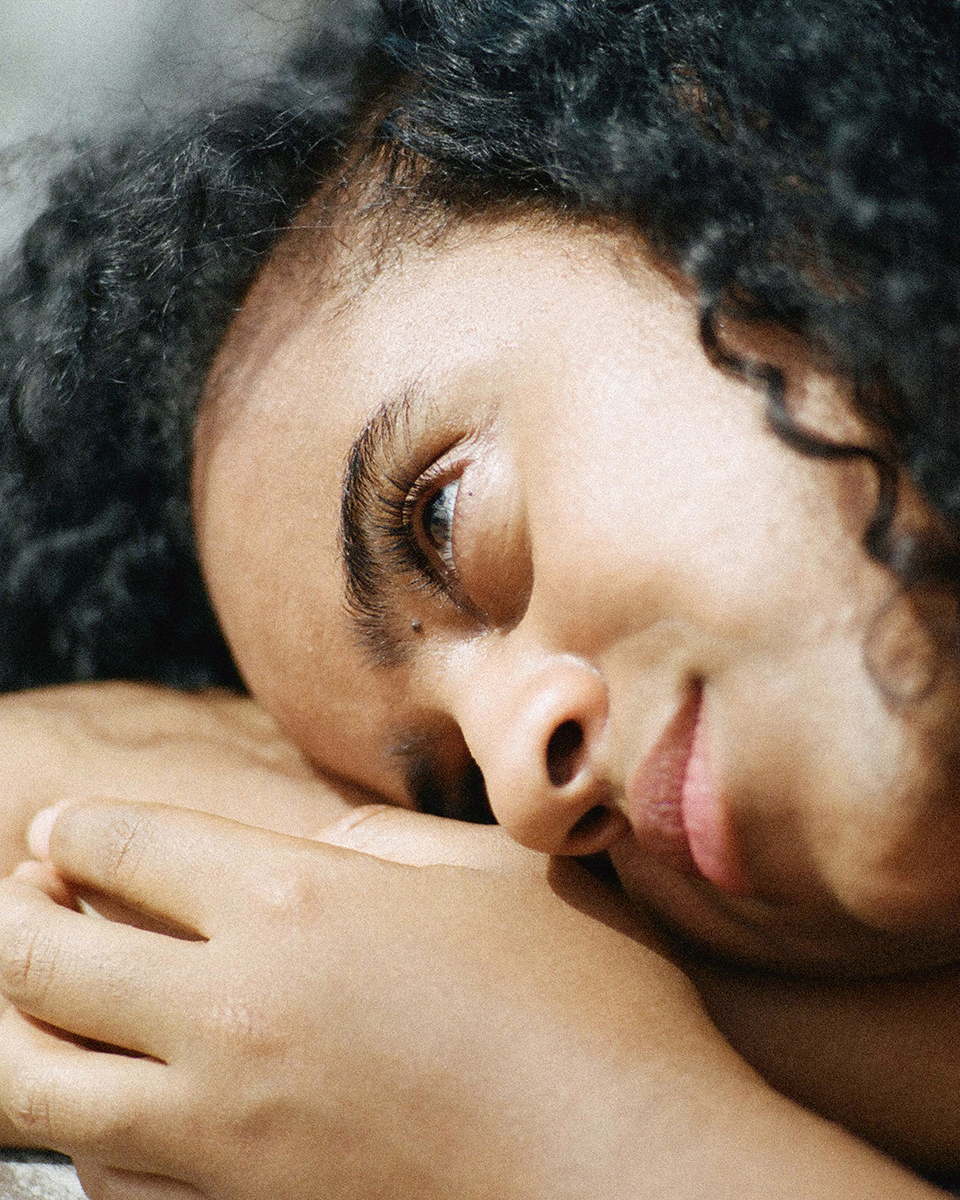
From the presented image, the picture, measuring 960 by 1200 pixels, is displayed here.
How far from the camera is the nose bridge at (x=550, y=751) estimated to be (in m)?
0.67

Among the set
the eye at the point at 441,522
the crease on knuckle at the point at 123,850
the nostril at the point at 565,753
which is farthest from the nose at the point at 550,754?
the crease on knuckle at the point at 123,850

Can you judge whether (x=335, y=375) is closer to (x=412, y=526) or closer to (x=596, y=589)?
(x=412, y=526)

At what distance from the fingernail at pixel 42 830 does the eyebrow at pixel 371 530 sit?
0.76ft

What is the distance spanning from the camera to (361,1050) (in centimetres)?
64

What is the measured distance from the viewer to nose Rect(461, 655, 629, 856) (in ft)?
2.19

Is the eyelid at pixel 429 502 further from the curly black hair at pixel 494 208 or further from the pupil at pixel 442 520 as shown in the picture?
the curly black hair at pixel 494 208

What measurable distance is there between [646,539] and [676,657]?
2.5 inches

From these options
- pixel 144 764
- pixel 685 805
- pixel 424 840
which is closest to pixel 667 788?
pixel 685 805

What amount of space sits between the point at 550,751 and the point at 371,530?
0.68 feet

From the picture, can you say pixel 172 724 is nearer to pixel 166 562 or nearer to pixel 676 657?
pixel 166 562

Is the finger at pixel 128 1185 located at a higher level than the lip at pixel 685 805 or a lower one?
lower

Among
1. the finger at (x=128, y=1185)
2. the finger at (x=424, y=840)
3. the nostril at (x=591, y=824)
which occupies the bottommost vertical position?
the finger at (x=128, y=1185)

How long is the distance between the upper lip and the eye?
0.62ft

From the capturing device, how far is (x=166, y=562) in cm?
118
